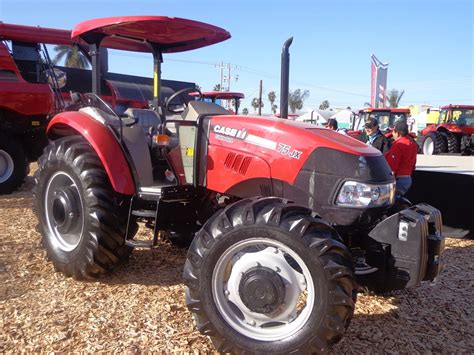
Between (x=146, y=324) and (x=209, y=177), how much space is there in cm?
109

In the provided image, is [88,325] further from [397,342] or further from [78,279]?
[397,342]

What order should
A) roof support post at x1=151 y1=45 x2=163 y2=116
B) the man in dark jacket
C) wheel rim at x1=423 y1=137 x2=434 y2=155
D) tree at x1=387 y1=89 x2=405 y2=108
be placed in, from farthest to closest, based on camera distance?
1. tree at x1=387 y1=89 x2=405 y2=108
2. wheel rim at x1=423 y1=137 x2=434 y2=155
3. the man in dark jacket
4. roof support post at x1=151 y1=45 x2=163 y2=116

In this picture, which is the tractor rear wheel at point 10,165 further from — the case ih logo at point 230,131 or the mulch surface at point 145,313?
the case ih logo at point 230,131

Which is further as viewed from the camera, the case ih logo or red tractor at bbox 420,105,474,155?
red tractor at bbox 420,105,474,155

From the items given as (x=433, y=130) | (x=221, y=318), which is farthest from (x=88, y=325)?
(x=433, y=130)

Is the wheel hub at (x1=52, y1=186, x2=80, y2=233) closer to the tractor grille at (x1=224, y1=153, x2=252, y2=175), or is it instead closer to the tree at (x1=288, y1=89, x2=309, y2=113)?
the tractor grille at (x1=224, y1=153, x2=252, y2=175)

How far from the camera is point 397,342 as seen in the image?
2910mm

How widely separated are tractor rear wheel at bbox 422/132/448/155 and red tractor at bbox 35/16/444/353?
60.0 feet

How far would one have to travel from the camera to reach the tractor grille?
10.0 feet

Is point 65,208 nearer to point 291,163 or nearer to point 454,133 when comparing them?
point 291,163

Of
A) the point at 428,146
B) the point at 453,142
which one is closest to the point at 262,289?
the point at 453,142

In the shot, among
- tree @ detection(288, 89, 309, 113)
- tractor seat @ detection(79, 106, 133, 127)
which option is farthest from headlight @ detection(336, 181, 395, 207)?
tree @ detection(288, 89, 309, 113)

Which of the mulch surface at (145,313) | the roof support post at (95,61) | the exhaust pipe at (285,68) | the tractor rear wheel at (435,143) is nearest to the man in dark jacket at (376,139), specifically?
the mulch surface at (145,313)

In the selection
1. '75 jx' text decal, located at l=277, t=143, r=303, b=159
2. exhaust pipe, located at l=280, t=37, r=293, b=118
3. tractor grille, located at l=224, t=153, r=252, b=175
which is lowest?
tractor grille, located at l=224, t=153, r=252, b=175
